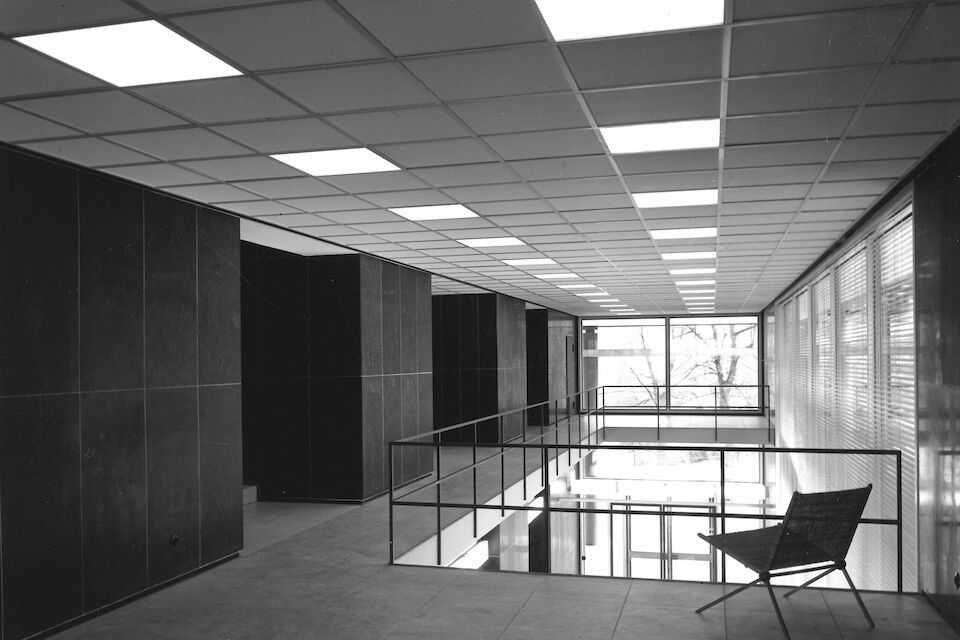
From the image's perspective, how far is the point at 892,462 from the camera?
5.65 metres

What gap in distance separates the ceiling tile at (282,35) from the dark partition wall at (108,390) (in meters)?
1.93

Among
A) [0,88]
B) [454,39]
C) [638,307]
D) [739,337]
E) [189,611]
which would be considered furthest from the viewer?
[739,337]

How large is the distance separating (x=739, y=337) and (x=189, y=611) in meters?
18.2

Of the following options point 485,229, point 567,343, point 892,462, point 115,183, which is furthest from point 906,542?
point 567,343

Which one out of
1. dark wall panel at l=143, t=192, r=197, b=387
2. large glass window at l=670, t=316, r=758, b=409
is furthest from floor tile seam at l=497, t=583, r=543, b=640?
large glass window at l=670, t=316, r=758, b=409

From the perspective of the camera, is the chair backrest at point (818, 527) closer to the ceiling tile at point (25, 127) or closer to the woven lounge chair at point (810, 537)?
the woven lounge chair at point (810, 537)

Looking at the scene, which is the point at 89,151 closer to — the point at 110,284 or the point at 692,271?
the point at 110,284

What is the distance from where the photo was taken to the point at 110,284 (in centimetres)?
481

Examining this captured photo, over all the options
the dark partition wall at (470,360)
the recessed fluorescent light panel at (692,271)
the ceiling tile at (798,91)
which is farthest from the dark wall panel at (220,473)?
the dark partition wall at (470,360)

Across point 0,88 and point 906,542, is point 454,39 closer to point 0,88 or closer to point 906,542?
point 0,88

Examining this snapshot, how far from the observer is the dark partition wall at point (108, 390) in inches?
163

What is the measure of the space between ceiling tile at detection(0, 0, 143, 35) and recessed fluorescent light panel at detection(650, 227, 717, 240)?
16.7ft

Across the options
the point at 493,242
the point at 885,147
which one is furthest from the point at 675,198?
the point at 493,242

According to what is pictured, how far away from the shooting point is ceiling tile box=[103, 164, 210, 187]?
4.63m
